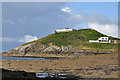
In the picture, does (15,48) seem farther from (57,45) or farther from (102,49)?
(102,49)

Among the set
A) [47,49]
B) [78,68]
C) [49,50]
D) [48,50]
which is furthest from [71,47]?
[78,68]

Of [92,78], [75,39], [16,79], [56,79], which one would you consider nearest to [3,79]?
[16,79]

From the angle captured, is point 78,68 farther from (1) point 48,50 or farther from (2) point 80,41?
(2) point 80,41

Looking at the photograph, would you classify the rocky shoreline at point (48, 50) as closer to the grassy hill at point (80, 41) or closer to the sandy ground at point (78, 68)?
the grassy hill at point (80, 41)

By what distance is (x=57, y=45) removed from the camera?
115m

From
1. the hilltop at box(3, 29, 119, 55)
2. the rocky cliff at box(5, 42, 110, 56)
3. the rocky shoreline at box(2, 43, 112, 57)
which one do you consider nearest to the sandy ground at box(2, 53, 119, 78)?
the rocky shoreline at box(2, 43, 112, 57)

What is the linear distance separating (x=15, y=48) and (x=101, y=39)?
239ft

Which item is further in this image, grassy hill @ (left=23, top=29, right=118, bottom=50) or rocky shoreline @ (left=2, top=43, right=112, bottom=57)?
grassy hill @ (left=23, top=29, right=118, bottom=50)

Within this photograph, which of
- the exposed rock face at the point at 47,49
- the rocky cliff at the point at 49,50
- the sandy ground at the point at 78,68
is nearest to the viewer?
the sandy ground at the point at 78,68

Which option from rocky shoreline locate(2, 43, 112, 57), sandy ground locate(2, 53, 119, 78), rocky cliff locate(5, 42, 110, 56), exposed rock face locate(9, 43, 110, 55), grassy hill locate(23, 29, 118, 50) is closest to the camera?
sandy ground locate(2, 53, 119, 78)

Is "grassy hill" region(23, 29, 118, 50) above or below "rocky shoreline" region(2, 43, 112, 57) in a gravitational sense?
above

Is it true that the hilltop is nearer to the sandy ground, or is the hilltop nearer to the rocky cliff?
the rocky cliff

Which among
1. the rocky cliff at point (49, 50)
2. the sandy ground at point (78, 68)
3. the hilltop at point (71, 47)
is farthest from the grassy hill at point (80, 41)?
the sandy ground at point (78, 68)

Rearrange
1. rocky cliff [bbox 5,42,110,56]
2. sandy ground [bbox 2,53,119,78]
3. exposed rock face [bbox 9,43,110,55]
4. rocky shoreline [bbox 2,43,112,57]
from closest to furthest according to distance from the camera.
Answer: sandy ground [bbox 2,53,119,78] → rocky shoreline [bbox 2,43,112,57] → rocky cliff [bbox 5,42,110,56] → exposed rock face [bbox 9,43,110,55]
